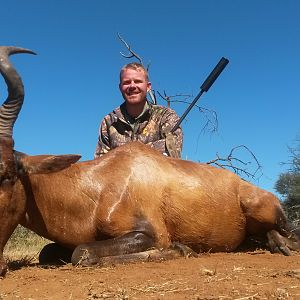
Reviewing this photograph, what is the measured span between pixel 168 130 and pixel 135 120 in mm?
526

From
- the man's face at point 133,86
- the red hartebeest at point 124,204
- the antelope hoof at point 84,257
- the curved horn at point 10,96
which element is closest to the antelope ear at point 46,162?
the red hartebeest at point 124,204

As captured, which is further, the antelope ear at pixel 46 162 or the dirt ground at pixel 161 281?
the antelope ear at pixel 46 162

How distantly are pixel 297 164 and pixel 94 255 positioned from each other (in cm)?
1307

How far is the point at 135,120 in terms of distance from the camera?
7.82 m

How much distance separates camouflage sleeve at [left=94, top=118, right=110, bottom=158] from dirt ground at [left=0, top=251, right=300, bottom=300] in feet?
9.87

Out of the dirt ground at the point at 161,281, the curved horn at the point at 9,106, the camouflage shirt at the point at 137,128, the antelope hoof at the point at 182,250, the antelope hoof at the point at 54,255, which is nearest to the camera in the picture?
the dirt ground at the point at 161,281

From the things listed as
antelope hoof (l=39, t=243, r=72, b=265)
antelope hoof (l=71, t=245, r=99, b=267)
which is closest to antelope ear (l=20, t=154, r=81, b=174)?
antelope hoof (l=71, t=245, r=99, b=267)

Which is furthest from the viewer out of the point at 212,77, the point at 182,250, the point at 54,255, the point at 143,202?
the point at 212,77

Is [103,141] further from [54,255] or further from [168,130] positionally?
[54,255]

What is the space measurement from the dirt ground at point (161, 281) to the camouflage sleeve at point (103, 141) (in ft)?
9.87

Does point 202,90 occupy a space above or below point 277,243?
above

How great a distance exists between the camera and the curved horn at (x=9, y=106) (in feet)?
16.4

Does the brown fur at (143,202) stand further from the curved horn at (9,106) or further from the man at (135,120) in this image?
the man at (135,120)

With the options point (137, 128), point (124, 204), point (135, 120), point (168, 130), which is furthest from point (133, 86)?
point (124, 204)
